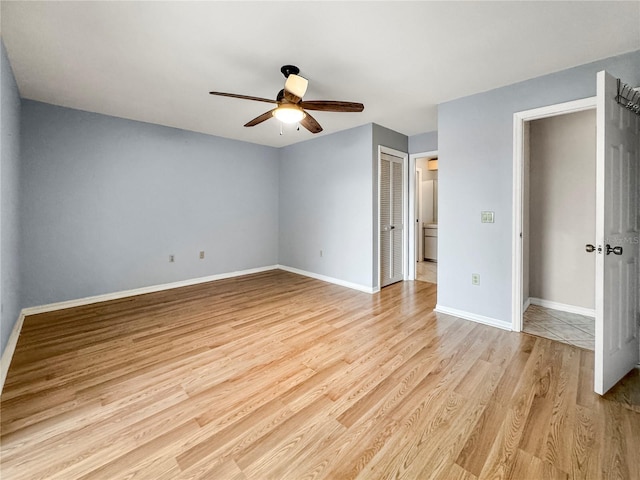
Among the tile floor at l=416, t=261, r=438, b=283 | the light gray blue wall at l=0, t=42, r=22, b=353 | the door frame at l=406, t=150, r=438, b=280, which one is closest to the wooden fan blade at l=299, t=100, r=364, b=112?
the light gray blue wall at l=0, t=42, r=22, b=353

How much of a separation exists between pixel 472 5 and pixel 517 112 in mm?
1416

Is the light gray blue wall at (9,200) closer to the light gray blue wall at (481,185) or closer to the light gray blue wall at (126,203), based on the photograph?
the light gray blue wall at (126,203)

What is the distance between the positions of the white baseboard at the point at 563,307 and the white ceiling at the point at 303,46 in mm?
2620

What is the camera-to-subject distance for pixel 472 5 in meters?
1.76

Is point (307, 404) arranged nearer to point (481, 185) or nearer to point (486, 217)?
point (486, 217)

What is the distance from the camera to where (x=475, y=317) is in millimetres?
3088

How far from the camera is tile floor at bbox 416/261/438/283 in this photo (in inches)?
197

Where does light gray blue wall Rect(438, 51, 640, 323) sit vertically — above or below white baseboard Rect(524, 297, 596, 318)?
above

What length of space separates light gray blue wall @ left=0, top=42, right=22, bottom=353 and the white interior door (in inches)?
168

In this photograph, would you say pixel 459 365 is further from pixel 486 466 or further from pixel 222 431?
pixel 222 431

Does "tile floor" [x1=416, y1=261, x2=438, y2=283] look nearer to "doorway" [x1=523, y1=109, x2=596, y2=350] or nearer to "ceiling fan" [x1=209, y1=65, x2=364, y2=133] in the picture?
"doorway" [x1=523, y1=109, x2=596, y2=350]

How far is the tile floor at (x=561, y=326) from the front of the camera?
2.62 meters

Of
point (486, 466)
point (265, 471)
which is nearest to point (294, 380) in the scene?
point (265, 471)

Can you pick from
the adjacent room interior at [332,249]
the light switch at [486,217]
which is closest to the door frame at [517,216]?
the adjacent room interior at [332,249]
